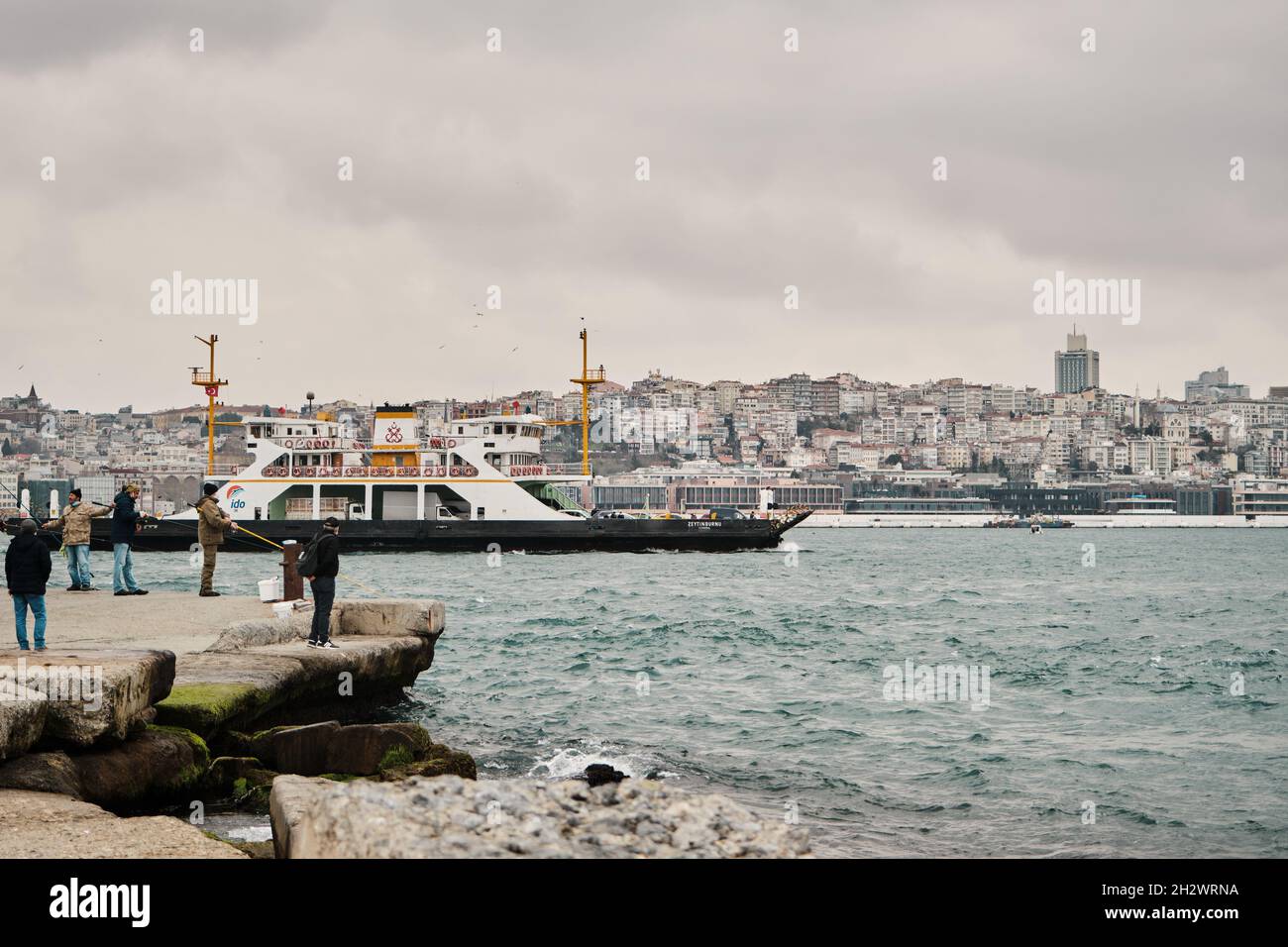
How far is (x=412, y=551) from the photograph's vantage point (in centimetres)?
4219

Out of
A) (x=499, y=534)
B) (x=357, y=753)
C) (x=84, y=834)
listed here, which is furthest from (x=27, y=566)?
(x=499, y=534)

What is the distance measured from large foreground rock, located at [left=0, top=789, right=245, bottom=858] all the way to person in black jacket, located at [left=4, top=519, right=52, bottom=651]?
3232 millimetres

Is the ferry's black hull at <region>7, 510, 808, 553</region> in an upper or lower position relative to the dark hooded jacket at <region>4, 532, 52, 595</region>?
lower

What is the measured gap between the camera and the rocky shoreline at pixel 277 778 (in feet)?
13.1

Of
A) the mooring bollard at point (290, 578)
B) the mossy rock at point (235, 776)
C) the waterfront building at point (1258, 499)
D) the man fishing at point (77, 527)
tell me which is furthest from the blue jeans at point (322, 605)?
the waterfront building at point (1258, 499)

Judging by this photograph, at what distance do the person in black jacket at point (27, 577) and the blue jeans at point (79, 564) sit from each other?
4.28 meters

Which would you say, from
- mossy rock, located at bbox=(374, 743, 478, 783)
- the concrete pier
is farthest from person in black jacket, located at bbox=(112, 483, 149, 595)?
mossy rock, located at bbox=(374, 743, 478, 783)

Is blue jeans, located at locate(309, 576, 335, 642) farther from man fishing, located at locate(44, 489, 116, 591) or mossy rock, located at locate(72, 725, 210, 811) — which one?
man fishing, located at locate(44, 489, 116, 591)

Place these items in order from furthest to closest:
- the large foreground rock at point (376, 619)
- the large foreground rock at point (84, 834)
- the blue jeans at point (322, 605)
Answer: the large foreground rock at point (376, 619) < the blue jeans at point (322, 605) < the large foreground rock at point (84, 834)

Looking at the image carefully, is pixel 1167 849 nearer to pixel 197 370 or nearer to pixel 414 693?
pixel 414 693

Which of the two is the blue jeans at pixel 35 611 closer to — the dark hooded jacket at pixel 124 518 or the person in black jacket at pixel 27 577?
the person in black jacket at pixel 27 577

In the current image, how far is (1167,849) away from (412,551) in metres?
36.4

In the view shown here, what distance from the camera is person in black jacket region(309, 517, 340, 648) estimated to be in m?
9.21
